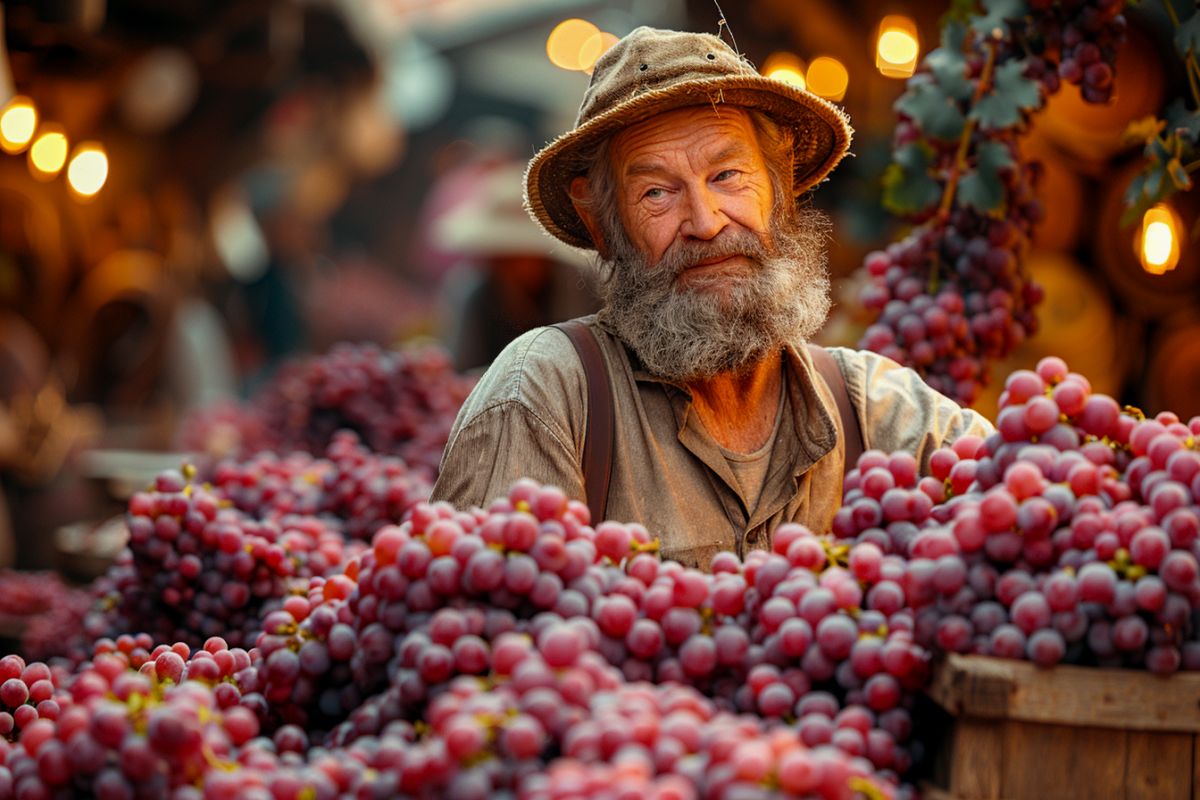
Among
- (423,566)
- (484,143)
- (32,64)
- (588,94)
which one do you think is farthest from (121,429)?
(484,143)

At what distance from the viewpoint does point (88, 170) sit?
23.1ft

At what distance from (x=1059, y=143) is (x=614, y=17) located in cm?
800

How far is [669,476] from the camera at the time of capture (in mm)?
2463

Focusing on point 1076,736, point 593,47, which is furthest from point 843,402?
point 593,47

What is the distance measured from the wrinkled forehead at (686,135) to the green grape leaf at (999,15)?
656 millimetres

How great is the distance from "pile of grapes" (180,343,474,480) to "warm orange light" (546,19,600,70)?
8.85m

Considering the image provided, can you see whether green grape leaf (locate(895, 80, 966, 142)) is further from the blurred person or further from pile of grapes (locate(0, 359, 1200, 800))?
the blurred person

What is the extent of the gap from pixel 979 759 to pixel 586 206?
1584 mm

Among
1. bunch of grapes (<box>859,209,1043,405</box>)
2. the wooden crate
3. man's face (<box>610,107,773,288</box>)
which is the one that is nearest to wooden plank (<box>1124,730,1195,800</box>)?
the wooden crate

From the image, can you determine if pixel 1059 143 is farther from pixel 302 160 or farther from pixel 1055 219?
pixel 302 160

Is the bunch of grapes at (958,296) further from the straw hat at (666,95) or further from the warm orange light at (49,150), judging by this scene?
the warm orange light at (49,150)

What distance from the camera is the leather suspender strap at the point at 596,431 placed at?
2.39 m

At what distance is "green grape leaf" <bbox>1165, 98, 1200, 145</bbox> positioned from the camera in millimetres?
2504

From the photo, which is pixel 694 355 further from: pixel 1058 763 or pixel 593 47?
pixel 593 47
